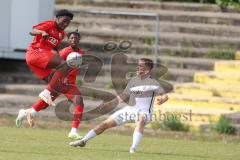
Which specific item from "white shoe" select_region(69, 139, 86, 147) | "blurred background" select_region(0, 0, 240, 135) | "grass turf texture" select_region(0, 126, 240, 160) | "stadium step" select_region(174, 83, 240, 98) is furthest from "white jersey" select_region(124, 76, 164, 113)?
"stadium step" select_region(174, 83, 240, 98)

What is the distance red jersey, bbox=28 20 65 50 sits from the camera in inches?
674

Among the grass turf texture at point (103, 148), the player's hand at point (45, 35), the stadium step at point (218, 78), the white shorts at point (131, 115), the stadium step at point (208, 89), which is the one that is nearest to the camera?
the grass turf texture at point (103, 148)

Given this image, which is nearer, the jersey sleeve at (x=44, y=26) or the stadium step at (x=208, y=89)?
the jersey sleeve at (x=44, y=26)

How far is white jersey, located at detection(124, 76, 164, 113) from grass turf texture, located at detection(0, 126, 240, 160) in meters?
0.78

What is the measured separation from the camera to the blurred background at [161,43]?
23.5 meters

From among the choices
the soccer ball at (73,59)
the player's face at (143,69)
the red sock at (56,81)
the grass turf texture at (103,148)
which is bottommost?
the grass turf texture at (103,148)

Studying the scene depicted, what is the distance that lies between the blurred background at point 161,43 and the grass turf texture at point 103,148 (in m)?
3.57

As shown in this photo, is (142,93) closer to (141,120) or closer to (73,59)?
(141,120)

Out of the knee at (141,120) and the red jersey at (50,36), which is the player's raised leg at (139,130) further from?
the red jersey at (50,36)

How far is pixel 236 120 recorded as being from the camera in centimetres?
2153

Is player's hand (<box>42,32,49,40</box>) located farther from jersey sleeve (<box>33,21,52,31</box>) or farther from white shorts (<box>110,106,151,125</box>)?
white shorts (<box>110,106,151,125</box>)

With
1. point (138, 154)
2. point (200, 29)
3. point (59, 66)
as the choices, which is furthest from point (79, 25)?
point (138, 154)

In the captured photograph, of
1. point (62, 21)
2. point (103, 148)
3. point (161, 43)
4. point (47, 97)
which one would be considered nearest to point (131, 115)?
point (103, 148)

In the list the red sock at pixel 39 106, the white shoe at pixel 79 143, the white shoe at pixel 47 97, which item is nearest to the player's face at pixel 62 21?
the white shoe at pixel 47 97
